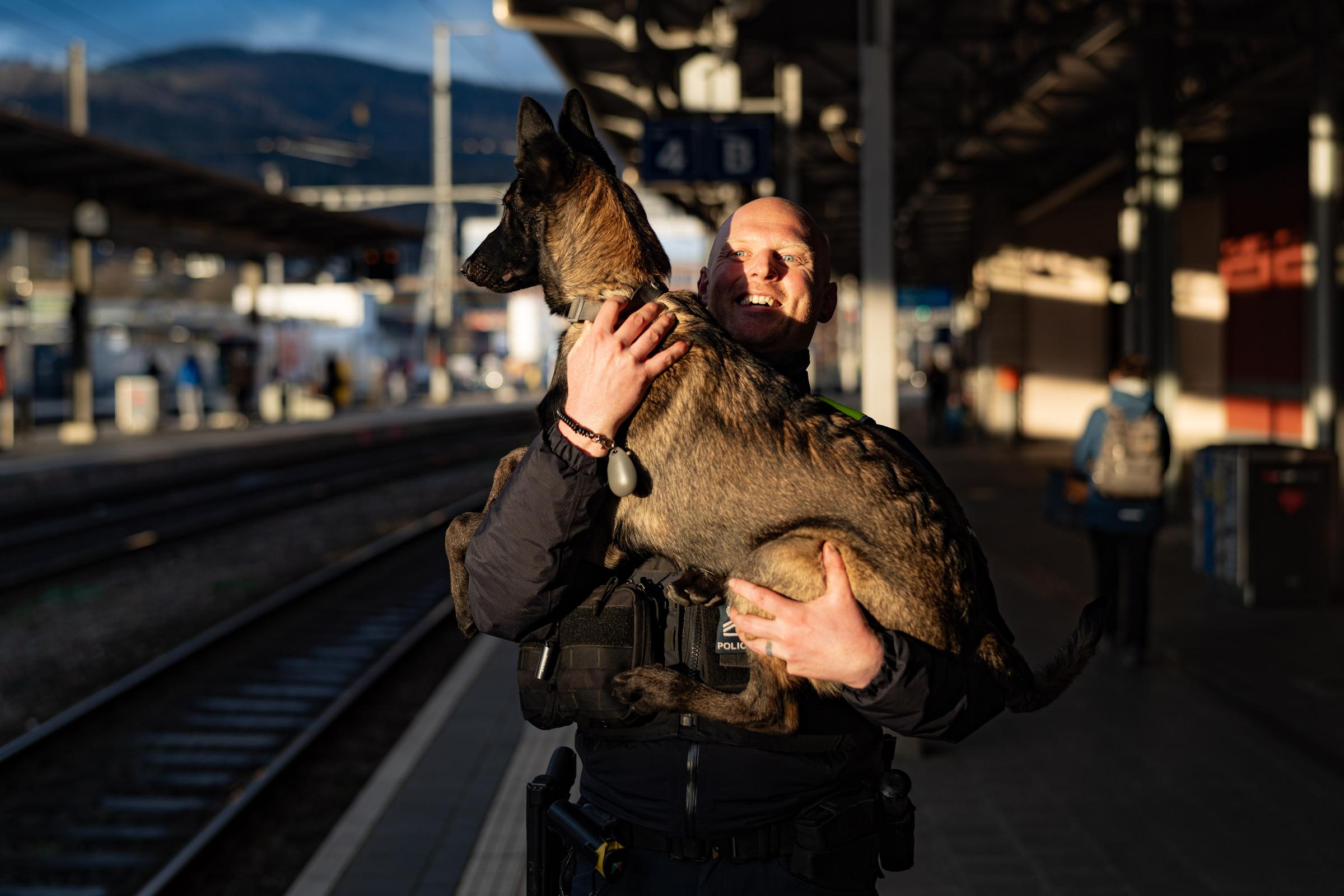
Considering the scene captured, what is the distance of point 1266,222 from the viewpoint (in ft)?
71.5

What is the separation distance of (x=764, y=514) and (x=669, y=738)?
1.53 ft

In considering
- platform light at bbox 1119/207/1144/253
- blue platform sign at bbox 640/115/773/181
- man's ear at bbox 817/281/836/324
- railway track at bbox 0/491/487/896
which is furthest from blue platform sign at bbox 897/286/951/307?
man's ear at bbox 817/281/836/324

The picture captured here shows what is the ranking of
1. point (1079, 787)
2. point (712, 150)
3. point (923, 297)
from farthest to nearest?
point (923, 297) < point (712, 150) < point (1079, 787)

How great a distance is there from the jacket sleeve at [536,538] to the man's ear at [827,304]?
0.67m

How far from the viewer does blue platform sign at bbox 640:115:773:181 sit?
10.7 metres

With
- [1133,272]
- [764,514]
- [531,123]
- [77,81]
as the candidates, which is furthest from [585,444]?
[77,81]

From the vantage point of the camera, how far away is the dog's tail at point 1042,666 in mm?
2543

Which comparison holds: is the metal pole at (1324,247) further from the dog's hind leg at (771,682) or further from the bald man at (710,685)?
the dog's hind leg at (771,682)

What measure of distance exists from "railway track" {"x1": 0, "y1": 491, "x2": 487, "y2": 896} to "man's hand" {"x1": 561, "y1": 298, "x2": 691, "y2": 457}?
4.18m

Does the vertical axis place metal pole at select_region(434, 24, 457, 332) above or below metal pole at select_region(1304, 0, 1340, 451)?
above

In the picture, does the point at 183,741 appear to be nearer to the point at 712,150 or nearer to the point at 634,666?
the point at 712,150

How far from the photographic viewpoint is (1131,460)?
861 centimetres

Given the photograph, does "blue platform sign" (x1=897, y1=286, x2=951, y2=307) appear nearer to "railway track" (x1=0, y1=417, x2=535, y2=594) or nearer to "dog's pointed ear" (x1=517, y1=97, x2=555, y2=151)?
"railway track" (x1=0, y1=417, x2=535, y2=594)

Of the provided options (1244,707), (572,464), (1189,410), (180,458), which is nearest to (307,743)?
(1244,707)
